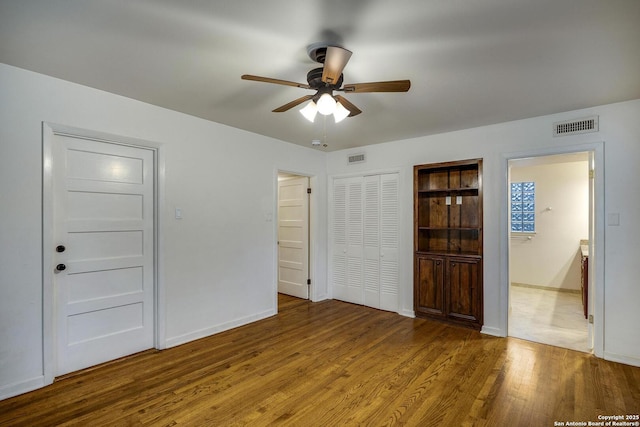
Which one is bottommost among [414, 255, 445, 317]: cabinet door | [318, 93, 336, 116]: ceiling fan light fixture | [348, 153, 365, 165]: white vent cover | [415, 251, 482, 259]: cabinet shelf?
[414, 255, 445, 317]: cabinet door

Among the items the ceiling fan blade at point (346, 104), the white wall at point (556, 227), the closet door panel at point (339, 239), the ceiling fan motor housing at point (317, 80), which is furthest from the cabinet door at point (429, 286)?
the white wall at point (556, 227)

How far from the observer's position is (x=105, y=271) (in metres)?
2.96

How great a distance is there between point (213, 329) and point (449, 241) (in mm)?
3300

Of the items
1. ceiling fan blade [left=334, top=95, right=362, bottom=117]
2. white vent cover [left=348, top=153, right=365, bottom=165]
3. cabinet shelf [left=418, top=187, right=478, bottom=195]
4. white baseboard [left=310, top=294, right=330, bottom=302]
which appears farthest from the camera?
Answer: white baseboard [left=310, top=294, right=330, bottom=302]

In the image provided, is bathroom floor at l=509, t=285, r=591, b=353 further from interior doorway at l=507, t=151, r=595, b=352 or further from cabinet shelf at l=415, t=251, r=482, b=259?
cabinet shelf at l=415, t=251, r=482, b=259

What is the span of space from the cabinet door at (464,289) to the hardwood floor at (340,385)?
0.94ft

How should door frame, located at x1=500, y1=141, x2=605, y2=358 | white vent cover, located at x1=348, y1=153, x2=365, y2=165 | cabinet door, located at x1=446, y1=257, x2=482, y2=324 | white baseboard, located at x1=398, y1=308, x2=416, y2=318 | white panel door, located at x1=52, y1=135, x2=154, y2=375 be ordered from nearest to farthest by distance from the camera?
white panel door, located at x1=52, y1=135, x2=154, y2=375, door frame, located at x1=500, y1=141, x2=605, y2=358, cabinet door, located at x1=446, y1=257, x2=482, y2=324, white baseboard, located at x1=398, y1=308, x2=416, y2=318, white vent cover, located at x1=348, y1=153, x2=365, y2=165

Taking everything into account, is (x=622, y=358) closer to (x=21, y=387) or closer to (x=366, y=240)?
(x=366, y=240)

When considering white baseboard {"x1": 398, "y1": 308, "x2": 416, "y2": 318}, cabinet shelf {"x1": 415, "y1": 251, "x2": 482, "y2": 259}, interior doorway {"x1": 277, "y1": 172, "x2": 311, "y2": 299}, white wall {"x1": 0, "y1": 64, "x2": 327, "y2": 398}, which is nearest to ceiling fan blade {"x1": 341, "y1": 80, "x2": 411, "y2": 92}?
white wall {"x1": 0, "y1": 64, "x2": 327, "y2": 398}

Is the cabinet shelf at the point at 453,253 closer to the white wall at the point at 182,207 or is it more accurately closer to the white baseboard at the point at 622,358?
the white baseboard at the point at 622,358

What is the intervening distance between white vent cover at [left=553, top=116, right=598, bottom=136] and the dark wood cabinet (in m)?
0.81

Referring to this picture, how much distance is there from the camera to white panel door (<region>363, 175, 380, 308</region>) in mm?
4754

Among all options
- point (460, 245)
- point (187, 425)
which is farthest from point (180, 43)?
point (460, 245)

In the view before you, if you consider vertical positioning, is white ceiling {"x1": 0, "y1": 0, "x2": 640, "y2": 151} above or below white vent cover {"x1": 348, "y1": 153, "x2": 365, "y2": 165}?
above
